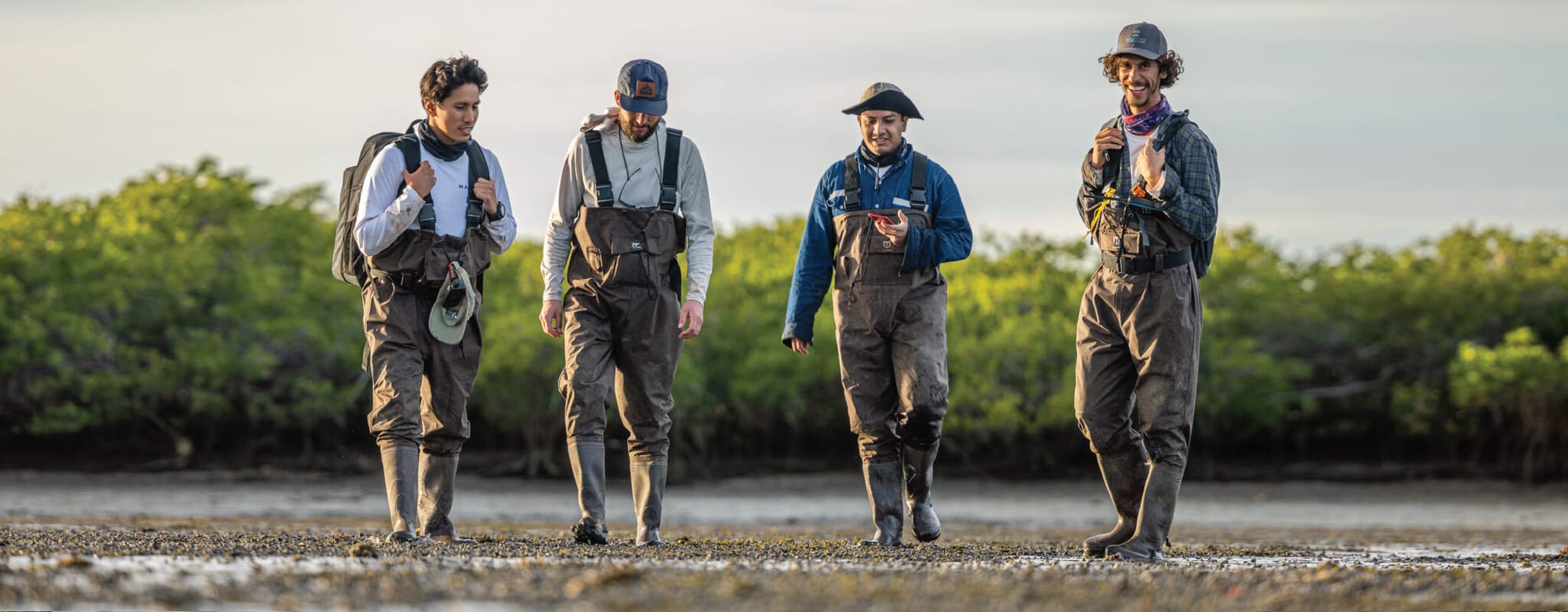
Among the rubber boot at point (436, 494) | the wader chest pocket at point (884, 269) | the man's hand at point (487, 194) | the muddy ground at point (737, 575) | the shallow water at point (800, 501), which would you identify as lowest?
the shallow water at point (800, 501)

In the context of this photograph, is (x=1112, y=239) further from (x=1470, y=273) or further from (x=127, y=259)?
(x=1470, y=273)

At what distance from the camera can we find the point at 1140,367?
646 centimetres

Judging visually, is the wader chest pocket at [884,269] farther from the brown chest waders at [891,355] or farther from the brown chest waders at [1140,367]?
the brown chest waders at [1140,367]

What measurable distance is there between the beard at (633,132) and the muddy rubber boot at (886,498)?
173cm

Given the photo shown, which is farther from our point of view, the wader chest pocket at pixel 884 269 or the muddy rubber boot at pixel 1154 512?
the wader chest pocket at pixel 884 269

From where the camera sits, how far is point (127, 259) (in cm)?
2242

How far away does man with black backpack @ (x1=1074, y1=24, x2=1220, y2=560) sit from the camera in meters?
6.38

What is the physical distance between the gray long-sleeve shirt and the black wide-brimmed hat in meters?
0.77

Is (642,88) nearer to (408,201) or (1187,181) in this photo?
(408,201)

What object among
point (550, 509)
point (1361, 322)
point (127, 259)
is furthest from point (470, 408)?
point (1361, 322)

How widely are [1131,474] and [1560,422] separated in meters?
19.1

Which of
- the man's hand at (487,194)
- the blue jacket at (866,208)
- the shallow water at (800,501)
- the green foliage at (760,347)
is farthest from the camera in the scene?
the green foliage at (760,347)

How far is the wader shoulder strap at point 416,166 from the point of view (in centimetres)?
678

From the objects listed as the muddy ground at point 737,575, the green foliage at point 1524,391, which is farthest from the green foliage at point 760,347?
the muddy ground at point 737,575
